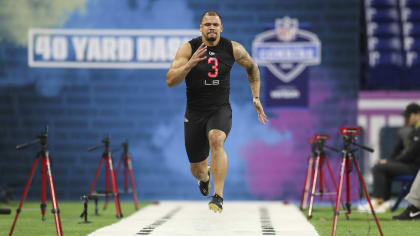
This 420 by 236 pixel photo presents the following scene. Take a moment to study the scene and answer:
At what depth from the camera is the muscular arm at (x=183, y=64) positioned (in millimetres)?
5035

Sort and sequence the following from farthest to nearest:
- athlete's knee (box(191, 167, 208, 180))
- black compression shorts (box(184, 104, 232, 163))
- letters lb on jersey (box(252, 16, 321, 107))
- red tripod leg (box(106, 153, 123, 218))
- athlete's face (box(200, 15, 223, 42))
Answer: letters lb on jersey (box(252, 16, 321, 107)) < red tripod leg (box(106, 153, 123, 218)) < athlete's knee (box(191, 167, 208, 180)) < black compression shorts (box(184, 104, 232, 163)) < athlete's face (box(200, 15, 223, 42))

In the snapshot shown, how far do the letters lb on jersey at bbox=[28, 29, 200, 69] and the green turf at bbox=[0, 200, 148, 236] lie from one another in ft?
6.44

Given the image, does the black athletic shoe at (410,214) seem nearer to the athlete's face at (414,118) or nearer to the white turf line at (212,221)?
the white turf line at (212,221)

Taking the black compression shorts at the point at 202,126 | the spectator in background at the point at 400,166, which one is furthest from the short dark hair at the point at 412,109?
the black compression shorts at the point at 202,126

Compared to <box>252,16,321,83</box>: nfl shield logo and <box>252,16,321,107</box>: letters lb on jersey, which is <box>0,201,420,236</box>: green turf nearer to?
<box>252,16,321,107</box>: letters lb on jersey

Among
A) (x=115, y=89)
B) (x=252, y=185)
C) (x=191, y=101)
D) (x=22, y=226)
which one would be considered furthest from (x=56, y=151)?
(x=191, y=101)

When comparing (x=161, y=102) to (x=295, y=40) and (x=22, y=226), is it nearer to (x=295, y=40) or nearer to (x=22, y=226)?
(x=295, y=40)

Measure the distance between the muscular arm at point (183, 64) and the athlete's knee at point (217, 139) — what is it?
501mm

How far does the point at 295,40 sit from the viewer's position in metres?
9.35

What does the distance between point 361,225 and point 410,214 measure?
792mm

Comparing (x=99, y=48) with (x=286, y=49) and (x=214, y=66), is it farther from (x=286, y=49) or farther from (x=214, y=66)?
(x=214, y=66)

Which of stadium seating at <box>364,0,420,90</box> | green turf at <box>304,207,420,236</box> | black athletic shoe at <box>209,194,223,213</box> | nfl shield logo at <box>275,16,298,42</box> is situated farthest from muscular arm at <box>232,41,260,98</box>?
stadium seating at <box>364,0,420,90</box>

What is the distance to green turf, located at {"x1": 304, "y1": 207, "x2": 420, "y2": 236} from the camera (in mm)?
5629

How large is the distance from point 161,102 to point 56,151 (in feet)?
5.16
